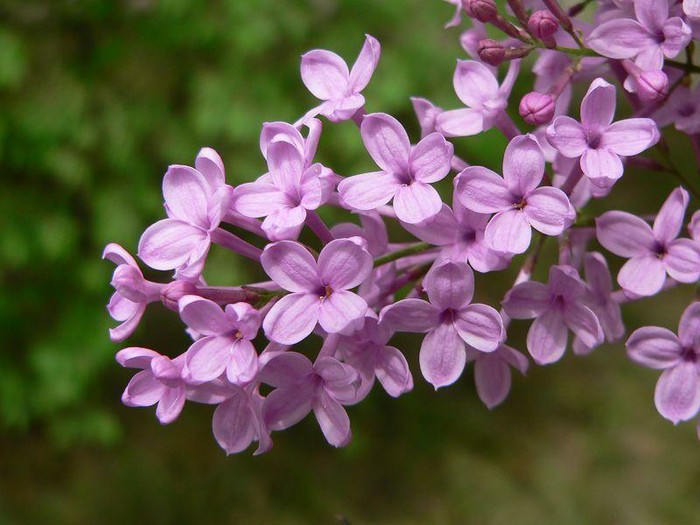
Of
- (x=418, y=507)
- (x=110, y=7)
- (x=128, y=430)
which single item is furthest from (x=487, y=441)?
(x=110, y=7)

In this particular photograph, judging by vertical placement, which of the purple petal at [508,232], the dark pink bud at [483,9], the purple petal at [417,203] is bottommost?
the purple petal at [508,232]

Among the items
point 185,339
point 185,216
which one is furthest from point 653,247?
point 185,339

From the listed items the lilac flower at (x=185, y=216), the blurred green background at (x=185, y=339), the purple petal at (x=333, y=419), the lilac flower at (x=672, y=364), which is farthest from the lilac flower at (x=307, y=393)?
the blurred green background at (x=185, y=339)

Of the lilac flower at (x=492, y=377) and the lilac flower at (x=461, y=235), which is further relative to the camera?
the lilac flower at (x=492, y=377)

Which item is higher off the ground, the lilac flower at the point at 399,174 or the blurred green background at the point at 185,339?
the lilac flower at the point at 399,174

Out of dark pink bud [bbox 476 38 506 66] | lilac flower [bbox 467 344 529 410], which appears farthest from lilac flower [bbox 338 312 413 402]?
dark pink bud [bbox 476 38 506 66]

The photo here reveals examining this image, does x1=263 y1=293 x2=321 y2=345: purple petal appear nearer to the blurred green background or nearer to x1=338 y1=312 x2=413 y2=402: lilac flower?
x1=338 y1=312 x2=413 y2=402: lilac flower

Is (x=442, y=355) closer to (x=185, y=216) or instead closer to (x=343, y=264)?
(x=343, y=264)

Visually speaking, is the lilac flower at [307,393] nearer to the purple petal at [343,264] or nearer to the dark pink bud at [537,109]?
the purple petal at [343,264]
